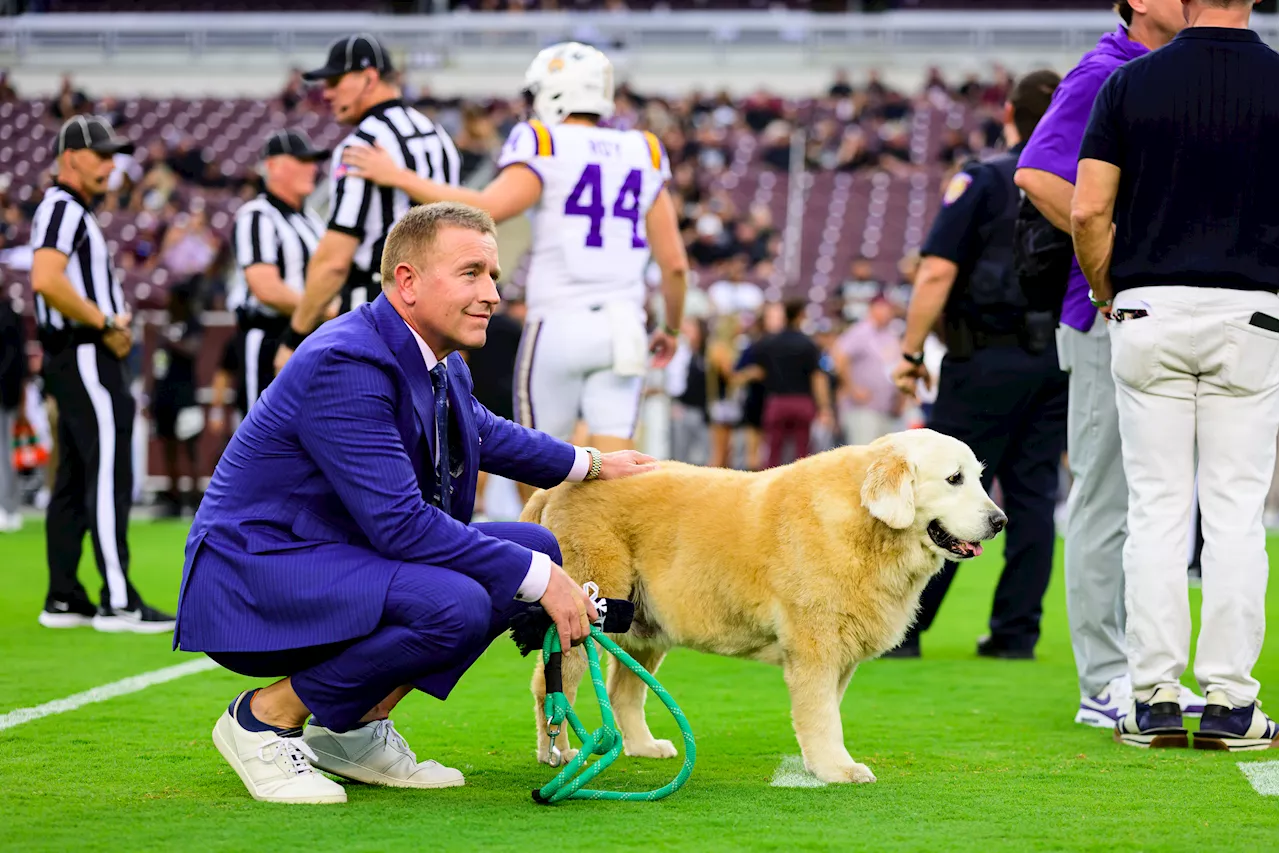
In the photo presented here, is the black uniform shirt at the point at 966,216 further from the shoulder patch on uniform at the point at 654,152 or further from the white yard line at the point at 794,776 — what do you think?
the white yard line at the point at 794,776

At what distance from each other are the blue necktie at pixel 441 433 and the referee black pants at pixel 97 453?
12.4ft

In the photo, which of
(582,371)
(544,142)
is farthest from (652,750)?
(544,142)

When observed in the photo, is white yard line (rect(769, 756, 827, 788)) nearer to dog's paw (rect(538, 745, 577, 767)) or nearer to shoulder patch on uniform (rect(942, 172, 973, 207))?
dog's paw (rect(538, 745, 577, 767))

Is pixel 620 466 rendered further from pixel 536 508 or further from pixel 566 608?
pixel 566 608

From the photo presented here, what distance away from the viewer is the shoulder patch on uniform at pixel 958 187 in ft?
20.9

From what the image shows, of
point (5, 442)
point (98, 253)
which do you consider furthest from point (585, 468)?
point (5, 442)

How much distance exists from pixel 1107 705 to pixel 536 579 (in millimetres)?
2241

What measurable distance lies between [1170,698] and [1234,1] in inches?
78.6

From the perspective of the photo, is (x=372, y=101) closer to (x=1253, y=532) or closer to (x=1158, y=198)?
(x=1158, y=198)

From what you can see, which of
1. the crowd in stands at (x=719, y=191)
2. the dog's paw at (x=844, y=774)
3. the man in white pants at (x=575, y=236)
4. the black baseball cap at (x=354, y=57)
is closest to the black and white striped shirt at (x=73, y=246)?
the black baseball cap at (x=354, y=57)

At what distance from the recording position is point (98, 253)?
714 centimetres

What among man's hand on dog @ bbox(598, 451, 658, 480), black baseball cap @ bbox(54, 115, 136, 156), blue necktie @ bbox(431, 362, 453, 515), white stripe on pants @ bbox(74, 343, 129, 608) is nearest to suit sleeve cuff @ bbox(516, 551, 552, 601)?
blue necktie @ bbox(431, 362, 453, 515)

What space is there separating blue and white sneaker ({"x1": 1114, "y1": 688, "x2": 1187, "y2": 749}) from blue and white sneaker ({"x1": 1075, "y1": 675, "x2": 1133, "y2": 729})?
39 centimetres

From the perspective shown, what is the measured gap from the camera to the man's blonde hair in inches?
146
